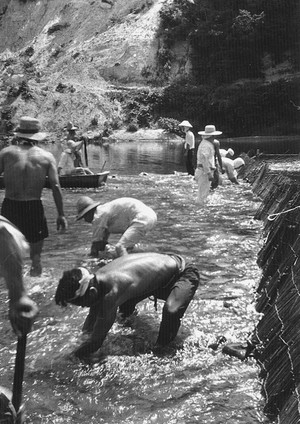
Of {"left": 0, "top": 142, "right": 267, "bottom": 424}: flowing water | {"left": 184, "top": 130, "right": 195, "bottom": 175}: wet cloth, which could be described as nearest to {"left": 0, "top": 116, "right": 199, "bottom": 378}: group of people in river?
{"left": 0, "top": 142, "right": 267, "bottom": 424}: flowing water

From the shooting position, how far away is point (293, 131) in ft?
168

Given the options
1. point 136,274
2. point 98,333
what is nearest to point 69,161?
point 136,274

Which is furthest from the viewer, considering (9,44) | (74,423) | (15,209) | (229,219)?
(9,44)

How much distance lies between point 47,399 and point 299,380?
88.6 inches

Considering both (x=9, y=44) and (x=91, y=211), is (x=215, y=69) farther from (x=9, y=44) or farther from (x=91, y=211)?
(x=91, y=211)

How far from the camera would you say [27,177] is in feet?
24.8

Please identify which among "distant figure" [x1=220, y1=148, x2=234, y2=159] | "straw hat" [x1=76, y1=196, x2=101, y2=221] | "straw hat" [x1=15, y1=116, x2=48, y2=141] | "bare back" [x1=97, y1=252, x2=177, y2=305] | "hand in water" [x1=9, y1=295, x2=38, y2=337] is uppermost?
"straw hat" [x1=15, y1=116, x2=48, y2=141]

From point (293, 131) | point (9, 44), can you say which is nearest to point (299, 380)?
point (293, 131)

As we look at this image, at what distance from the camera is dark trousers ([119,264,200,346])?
19.2 feet

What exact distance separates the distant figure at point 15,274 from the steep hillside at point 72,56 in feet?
170

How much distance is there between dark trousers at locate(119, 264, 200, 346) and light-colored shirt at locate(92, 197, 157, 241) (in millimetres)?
1740

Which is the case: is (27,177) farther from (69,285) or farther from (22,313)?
(22,313)

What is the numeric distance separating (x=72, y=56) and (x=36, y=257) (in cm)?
6231

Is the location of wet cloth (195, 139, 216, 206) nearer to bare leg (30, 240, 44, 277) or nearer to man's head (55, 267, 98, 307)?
bare leg (30, 240, 44, 277)
